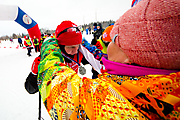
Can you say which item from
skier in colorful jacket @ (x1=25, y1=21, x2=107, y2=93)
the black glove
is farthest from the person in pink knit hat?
the black glove

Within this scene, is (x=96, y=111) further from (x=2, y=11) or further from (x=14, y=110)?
(x=14, y=110)

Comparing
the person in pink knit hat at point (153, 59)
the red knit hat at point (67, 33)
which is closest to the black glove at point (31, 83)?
the red knit hat at point (67, 33)

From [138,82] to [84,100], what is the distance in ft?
0.84

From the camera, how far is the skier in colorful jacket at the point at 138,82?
1.05 feet

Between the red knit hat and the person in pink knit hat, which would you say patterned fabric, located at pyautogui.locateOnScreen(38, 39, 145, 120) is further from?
the red knit hat

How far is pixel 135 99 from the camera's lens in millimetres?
357

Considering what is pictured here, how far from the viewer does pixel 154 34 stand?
356 millimetres

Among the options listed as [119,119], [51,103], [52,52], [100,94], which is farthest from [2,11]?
[119,119]

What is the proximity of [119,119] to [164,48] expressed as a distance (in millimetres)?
332

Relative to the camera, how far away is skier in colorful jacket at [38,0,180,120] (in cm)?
32

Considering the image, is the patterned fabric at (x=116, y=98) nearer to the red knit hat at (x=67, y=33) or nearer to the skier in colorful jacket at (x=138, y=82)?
the skier in colorful jacket at (x=138, y=82)

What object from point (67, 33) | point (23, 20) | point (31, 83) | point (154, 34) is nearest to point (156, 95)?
→ point (154, 34)

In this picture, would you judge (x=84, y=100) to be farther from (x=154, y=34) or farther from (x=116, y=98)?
(x=154, y=34)

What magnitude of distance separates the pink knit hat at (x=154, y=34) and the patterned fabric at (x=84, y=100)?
20cm
